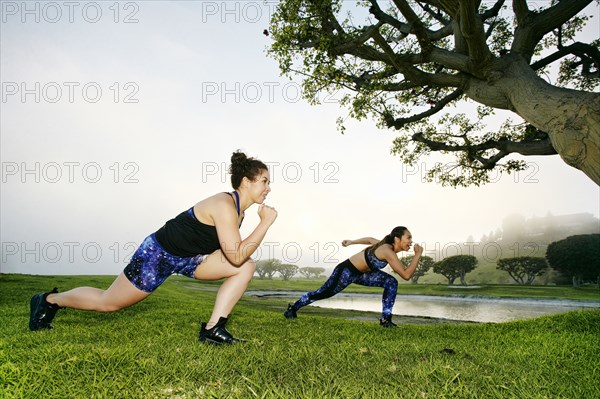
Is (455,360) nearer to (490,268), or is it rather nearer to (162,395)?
(162,395)

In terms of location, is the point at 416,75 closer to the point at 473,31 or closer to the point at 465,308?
the point at 473,31

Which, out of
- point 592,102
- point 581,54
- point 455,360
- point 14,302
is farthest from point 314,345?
point 581,54

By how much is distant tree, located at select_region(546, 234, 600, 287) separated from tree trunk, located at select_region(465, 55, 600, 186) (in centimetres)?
4790

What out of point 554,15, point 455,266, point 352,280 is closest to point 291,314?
point 352,280

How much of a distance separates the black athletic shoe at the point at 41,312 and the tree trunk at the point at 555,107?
8174 mm

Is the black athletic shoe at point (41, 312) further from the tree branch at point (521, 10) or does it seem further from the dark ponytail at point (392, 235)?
the tree branch at point (521, 10)

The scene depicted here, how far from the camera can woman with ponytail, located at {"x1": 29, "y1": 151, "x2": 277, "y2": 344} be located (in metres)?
4.48

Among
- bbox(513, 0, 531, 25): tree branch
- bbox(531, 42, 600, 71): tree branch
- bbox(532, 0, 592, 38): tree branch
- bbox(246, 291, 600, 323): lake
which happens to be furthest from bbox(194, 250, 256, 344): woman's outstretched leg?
bbox(246, 291, 600, 323): lake

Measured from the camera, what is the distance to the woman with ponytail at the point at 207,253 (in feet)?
14.7

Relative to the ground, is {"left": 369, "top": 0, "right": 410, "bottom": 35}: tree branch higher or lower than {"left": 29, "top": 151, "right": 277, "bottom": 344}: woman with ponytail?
higher

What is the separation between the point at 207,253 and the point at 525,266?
61705mm

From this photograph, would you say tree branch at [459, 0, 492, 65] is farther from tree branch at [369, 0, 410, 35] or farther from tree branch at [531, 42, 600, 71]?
tree branch at [531, 42, 600, 71]

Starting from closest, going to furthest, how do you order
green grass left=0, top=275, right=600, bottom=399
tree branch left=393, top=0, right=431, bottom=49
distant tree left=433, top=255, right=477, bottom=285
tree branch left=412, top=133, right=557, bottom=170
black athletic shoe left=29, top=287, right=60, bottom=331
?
1. green grass left=0, top=275, right=600, bottom=399
2. black athletic shoe left=29, top=287, right=60, bottom=331
3. tree branch left=393, top=0, right=431, bottom=49
4. tree branch left=412, top=133, right=557, bottom=170
5. distant tree left=433, top=255, right=477, bottom=285

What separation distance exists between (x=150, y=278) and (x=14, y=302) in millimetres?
8662
